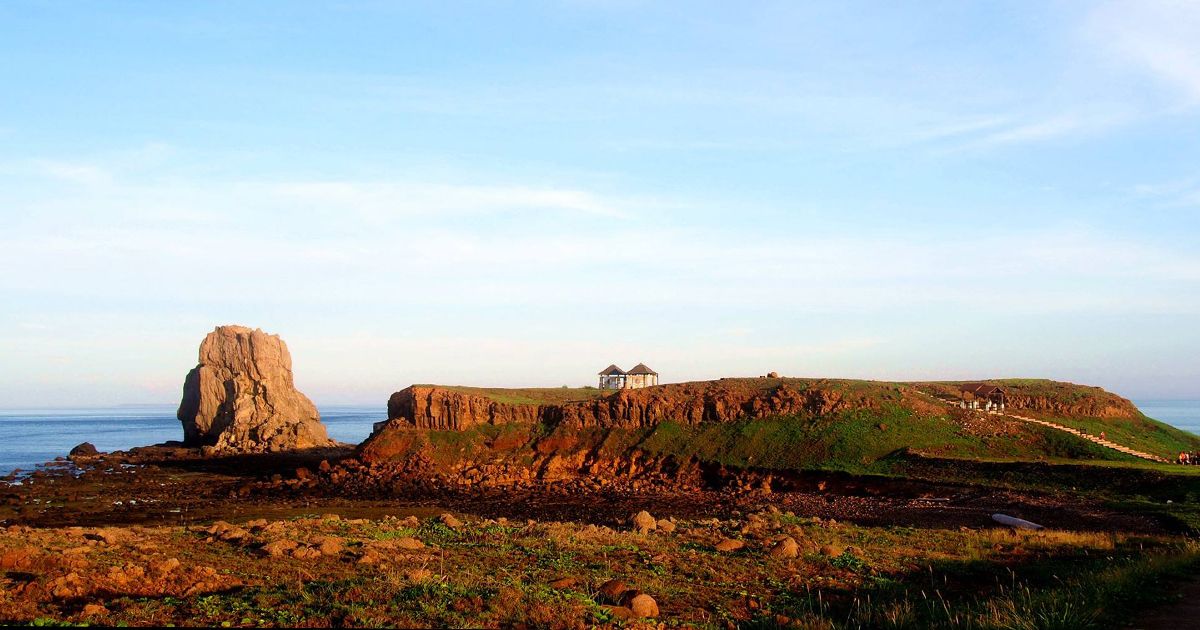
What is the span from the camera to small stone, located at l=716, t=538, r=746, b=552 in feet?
73.0

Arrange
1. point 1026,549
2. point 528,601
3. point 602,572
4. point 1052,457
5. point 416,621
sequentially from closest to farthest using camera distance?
point 416,621
point 528,601
point 602,572
point 1026,549
point 1052,457

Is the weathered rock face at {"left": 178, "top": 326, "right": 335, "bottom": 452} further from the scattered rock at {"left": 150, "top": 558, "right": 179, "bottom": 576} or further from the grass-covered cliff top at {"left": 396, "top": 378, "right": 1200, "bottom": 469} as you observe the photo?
the scattered rock at {"left": 150, "top": 558, "right": 179, "bottom": 576}

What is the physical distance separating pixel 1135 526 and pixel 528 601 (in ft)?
79.0

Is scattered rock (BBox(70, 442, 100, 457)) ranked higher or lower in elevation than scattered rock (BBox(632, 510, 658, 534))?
lower

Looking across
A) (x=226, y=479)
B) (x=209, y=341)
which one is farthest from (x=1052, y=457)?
(x=209, y=341)

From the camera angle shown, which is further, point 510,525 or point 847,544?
point 510,525

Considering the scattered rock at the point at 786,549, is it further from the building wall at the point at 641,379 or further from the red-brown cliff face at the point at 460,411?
the building wall at the point at 641,379

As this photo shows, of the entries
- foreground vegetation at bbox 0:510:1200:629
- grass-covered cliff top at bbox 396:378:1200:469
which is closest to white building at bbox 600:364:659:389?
grass-covered cliff top at bbox 396:378:1200:469

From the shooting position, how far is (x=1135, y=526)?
91.7ft

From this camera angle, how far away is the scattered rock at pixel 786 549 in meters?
21.0

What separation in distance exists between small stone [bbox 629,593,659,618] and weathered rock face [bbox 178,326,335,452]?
77.4 metres

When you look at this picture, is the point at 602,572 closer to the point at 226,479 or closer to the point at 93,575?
the point at 93,575

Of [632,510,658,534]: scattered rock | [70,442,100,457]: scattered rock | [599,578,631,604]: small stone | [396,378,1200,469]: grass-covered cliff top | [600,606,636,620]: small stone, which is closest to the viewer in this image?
[600,606,636,620]: small stone

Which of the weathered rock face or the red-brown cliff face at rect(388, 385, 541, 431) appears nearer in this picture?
the red-brown cliff face at rect(388, 385, 541, 431)
